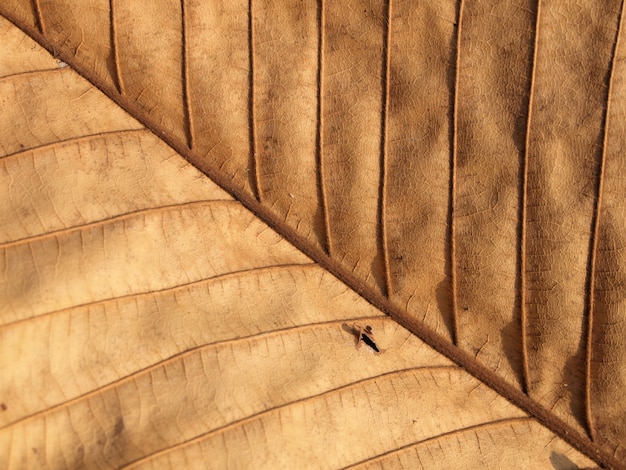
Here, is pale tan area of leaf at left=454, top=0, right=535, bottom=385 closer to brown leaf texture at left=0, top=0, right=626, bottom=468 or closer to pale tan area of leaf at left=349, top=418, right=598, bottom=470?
brown leaf texture at left=0, top=0, right=626, bottom=468

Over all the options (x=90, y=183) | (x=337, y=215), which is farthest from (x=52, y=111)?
(x=337, y=215)

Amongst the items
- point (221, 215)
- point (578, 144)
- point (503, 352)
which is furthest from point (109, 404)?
point (578, 144)

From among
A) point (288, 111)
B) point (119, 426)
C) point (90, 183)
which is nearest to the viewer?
point (119, 426)

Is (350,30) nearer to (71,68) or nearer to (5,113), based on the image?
(71,68)

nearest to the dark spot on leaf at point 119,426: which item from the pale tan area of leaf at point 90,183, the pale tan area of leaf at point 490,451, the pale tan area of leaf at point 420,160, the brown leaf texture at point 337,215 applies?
the brown leaf texture at point 337,215

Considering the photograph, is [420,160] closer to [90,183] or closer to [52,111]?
[90,183]

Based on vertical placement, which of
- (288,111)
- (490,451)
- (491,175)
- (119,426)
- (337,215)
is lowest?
(490,451)

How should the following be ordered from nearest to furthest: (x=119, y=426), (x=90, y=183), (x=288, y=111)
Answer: (x=119, y=426), (x=90, y=183), (x=288, y=111)

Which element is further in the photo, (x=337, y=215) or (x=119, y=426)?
(x=337, y=215)
